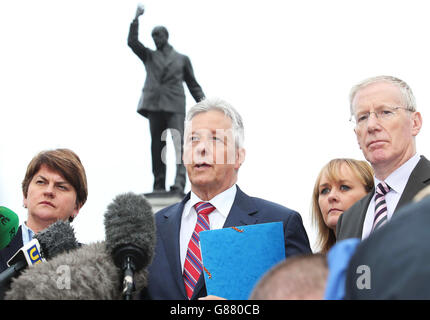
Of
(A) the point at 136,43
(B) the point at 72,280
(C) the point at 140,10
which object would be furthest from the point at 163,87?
(B) the point at 72,280

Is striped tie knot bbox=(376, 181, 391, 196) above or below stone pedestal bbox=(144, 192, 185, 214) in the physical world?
below

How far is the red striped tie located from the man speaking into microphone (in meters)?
0.78

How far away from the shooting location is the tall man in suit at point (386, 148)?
7.82 feet

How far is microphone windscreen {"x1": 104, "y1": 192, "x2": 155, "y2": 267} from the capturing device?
5.36 ft

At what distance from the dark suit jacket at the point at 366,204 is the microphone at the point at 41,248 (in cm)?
126

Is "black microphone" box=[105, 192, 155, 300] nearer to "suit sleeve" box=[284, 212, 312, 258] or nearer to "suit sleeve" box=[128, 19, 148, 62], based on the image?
"suit sleeve" box=[284, 212, 312, 258]

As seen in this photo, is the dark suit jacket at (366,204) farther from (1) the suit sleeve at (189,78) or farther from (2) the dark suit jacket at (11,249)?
(1) the suit sleeve at (189,78)

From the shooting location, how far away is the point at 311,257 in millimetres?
954

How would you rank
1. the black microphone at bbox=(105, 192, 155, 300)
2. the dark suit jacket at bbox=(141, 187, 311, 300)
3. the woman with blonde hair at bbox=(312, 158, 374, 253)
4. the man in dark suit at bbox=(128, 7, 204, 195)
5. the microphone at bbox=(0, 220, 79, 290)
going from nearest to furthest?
the black microphone at bbox=(105, 192, 155, 300), the microphone at bbox=(0, 220, 79, 290), the dark suit jacket at bbox=(141, 187, 311, 300), the woman with blonde hair at bbox=(312, 158, 374, 253), the man in dark suit at bbox=(128, 7, 204, 195)

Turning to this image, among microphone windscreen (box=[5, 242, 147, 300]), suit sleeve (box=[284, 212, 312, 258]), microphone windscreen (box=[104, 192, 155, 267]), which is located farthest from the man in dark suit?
microphone windscreen (box=[5, 242, 147, 300])

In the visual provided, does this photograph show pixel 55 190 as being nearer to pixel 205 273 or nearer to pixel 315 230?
pixel 205 273

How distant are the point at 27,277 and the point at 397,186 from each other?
168 cm

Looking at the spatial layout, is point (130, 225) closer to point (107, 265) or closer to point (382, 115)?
point (107, 265)

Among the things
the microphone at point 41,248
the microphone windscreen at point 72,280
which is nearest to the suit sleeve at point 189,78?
the microphone at point 41,248
